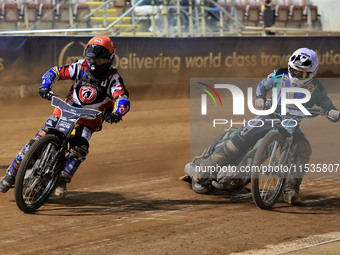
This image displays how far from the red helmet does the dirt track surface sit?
59.6 inches

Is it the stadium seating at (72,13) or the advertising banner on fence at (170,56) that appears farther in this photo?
the stadium seating at (72,13)

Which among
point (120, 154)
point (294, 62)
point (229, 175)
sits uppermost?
point (294, 62)

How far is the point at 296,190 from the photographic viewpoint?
7.60 meters

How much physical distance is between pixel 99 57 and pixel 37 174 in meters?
1.48

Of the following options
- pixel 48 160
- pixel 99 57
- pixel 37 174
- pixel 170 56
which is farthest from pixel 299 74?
pixel 170 56

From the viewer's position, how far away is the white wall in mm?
23062

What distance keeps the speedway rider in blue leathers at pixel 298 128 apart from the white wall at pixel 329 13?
16.3 meters

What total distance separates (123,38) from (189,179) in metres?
8.71

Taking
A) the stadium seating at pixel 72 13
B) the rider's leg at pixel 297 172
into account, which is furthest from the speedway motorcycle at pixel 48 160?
the stadium seating at pixel 72 13

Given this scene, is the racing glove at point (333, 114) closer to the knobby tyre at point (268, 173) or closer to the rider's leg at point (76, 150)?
the knobby tyre at point (268, 173)

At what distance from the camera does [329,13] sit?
76.4 feet

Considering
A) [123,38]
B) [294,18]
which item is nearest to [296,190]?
[123,38]

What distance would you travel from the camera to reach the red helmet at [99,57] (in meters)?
7.08

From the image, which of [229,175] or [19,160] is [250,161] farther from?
[19,160]
